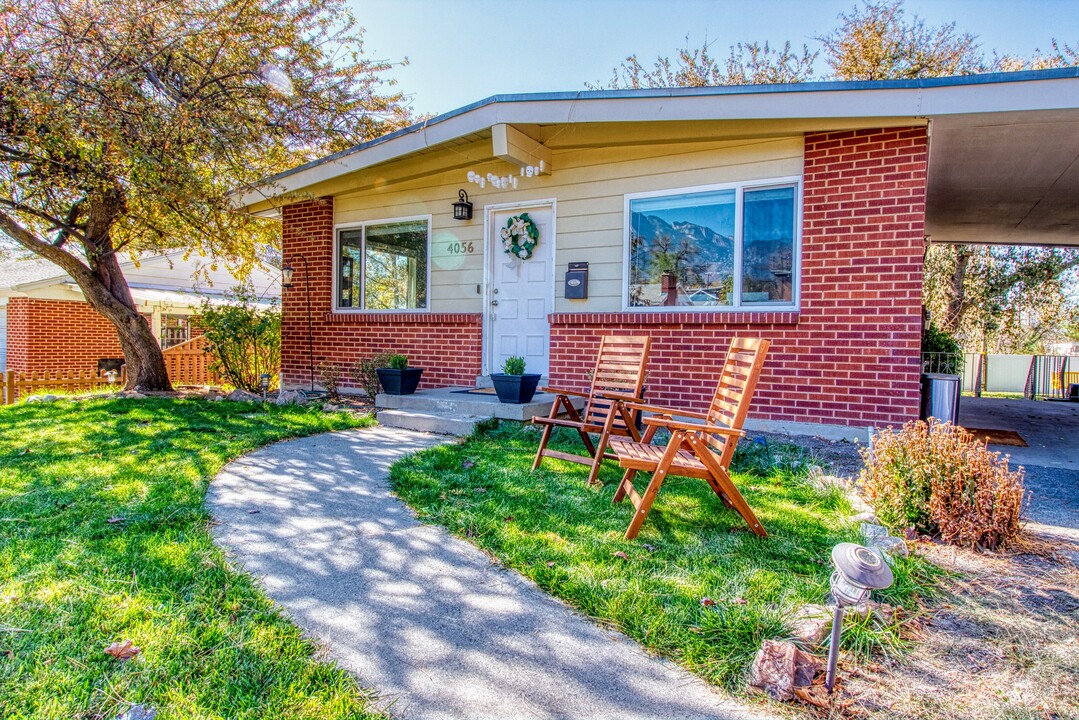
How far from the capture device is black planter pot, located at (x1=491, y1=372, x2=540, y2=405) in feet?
19.6

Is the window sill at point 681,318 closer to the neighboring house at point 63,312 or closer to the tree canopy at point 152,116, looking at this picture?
the tree canopy at point 152,116

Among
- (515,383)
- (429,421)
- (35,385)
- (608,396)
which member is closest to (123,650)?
(608,396)

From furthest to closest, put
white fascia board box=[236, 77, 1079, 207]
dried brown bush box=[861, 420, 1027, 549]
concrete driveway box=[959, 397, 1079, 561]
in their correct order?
white fascia board box=[236, 77, 1079, 207]
concrete driveway box=[959, 397, 1079, 561]
dried brown bush box=[861, 420, 1027, 549]

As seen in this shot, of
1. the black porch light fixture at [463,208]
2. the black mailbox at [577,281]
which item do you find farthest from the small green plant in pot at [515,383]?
the black porch light fixture at [463,208]

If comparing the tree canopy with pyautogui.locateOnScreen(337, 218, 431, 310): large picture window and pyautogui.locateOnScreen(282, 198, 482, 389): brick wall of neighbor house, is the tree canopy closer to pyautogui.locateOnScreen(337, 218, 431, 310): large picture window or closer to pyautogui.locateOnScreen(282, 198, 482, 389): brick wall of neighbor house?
pyautogui.locateOnScreen(282, 198, 482, 389): brick wall of neighbor house

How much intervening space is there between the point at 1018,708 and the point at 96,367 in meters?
17.5

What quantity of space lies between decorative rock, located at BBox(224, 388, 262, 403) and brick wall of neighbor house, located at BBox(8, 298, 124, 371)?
8.03 metres

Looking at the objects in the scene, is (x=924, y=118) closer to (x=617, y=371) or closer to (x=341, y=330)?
(x=617, y=371)

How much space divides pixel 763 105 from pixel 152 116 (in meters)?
6.23

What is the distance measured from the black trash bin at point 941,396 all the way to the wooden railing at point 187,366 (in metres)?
11.6

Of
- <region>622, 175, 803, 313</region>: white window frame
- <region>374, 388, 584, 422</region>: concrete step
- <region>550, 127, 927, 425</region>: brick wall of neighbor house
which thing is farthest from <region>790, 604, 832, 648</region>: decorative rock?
<region>622, 175, 803, 313</region>: white window frame

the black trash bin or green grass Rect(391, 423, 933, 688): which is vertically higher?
the black trash bin

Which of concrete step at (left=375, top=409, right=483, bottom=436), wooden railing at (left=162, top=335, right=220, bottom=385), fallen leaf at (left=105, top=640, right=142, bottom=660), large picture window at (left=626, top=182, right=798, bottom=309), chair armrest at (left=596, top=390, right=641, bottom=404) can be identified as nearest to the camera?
fallen leaf at (left=105, top=640, right=142, bottom=660)

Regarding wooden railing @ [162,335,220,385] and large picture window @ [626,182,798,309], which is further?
wooden railing @ [162,335,220,385]
